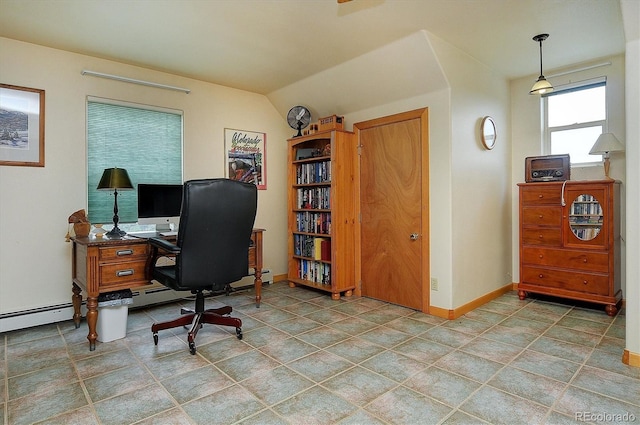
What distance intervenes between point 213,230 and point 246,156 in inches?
84.5

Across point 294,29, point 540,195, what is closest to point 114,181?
point 294,29

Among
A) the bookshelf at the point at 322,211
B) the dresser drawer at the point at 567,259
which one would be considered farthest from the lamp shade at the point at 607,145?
the bookshelf at the point at 322,211

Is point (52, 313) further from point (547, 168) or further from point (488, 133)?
point (547, 168)

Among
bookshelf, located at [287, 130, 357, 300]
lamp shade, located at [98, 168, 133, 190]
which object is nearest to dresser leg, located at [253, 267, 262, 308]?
bookshelf, located at [287, 130, 357, 300]

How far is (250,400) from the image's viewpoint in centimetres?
199

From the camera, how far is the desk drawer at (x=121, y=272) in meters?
2.74

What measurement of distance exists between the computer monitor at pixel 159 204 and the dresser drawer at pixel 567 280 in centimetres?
381

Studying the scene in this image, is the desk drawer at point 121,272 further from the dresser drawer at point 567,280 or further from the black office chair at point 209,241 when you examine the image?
the dresser drawer at point 567,280

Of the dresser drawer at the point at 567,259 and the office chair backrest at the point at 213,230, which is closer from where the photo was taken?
the office chair backrest at the point at 213,230

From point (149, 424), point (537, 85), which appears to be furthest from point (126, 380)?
point (537, 85)

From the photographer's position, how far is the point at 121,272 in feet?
9.20

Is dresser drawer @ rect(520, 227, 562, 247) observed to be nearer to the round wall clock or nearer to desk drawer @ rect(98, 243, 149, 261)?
the round wall clock

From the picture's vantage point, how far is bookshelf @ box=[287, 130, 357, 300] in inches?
160

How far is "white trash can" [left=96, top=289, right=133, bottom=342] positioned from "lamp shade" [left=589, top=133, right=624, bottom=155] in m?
4.56
